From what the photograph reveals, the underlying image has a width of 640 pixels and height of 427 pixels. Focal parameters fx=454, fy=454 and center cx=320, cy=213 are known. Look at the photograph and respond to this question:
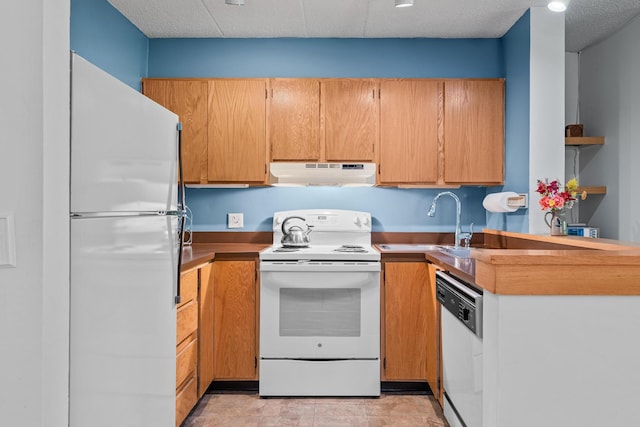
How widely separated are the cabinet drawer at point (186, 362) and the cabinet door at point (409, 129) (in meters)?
1.64

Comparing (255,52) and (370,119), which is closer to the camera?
(370,119)

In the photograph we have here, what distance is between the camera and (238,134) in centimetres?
317

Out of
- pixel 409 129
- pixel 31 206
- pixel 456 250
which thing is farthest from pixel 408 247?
pixel 31 206

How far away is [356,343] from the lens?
2.81m

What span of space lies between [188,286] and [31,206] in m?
1.42

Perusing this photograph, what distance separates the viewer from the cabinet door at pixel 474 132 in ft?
10.4

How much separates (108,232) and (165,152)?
2.02ft

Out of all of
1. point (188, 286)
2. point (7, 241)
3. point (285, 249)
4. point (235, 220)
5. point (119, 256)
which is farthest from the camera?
point (235, 220)

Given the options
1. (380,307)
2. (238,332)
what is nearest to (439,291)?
(380,307)

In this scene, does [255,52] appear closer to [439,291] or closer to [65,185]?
[439,291]

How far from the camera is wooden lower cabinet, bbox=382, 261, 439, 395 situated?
285 cm

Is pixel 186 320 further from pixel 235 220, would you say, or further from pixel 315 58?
pixel 315 58

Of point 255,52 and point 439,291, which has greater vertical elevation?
point 255,52

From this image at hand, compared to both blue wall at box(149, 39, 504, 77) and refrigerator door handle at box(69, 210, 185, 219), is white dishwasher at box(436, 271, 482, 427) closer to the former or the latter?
refrigerator door handle at box(69, 210, 185, 219)
